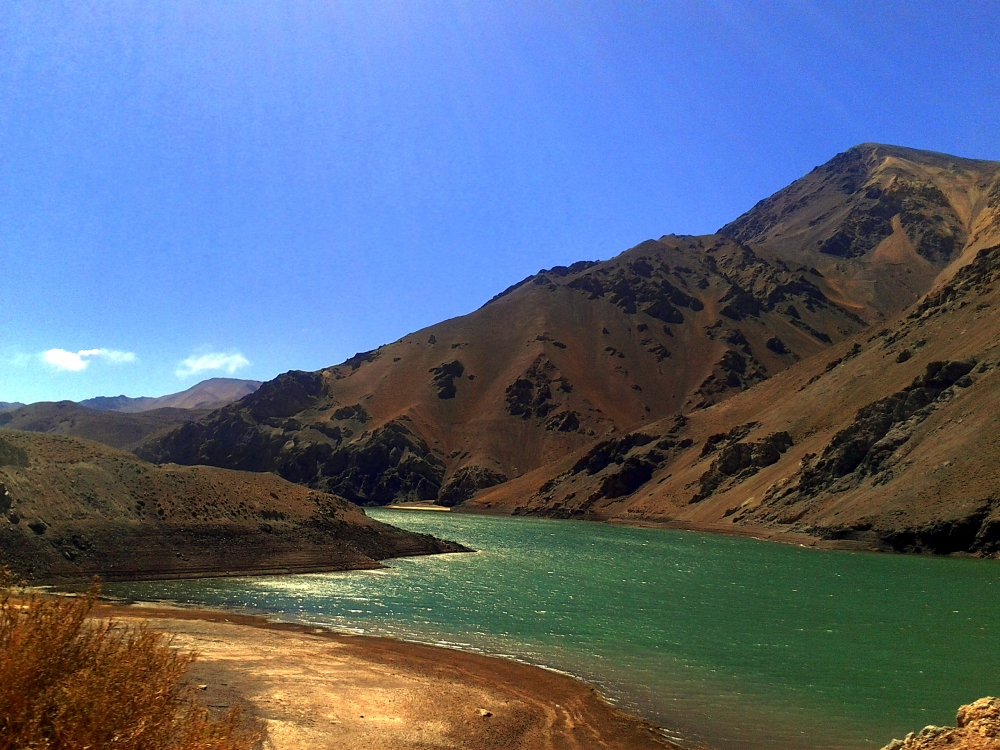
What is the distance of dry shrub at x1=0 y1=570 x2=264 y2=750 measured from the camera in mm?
6801

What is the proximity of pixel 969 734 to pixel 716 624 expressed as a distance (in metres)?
23.0

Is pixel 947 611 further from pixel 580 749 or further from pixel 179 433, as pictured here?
pixel 179 433

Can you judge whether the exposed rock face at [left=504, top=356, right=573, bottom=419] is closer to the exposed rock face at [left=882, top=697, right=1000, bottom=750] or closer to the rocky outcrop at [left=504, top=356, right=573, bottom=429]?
the rocky outcrop at [left=504, top=356, right=573, bottom=429]

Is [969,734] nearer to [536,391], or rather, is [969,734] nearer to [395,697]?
[395,697]

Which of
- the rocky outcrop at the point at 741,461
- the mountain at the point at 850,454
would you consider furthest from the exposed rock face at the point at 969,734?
the rocky outcrop at the point at 741,461

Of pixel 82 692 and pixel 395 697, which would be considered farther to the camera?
pixel 395 697

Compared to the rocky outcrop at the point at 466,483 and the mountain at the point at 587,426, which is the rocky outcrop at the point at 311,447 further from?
the rocky outcrop at the point at 466,483

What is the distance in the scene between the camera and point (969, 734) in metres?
9.89

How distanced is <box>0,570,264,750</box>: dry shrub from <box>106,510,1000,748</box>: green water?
1349cm

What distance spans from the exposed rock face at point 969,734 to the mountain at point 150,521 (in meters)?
36.3

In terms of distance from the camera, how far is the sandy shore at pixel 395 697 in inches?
630

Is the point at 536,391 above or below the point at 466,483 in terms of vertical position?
above

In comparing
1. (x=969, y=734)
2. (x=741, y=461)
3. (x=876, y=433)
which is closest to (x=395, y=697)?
(x=969, y=734)

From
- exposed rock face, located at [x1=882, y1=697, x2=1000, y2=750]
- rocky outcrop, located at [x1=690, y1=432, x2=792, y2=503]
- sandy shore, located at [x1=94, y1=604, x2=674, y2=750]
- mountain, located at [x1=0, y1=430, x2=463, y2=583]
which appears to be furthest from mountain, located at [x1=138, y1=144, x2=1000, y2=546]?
exposed rock face, located at [x1=882, y1=697, x2=1000, y2=750]
